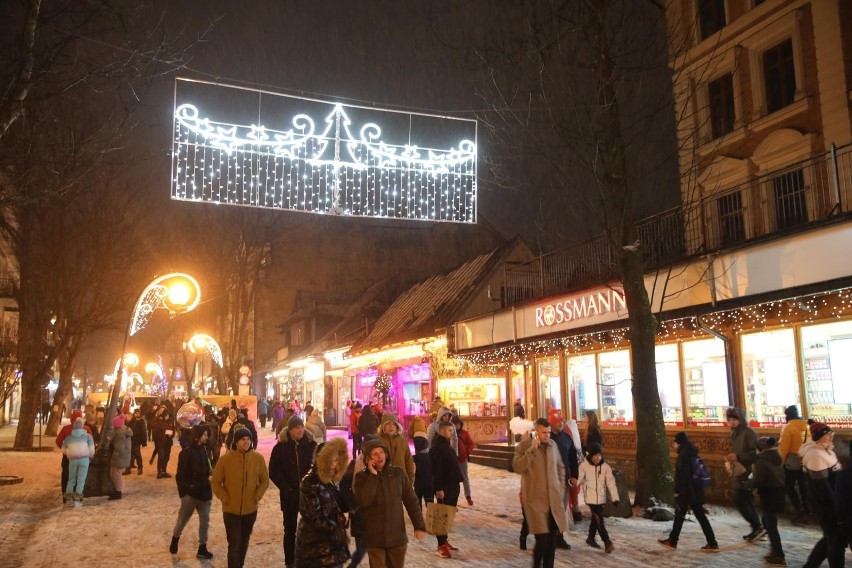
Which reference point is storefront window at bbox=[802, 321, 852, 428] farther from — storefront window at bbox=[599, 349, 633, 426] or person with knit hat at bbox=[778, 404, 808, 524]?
storefront window at bbox=[599, 349, 633, 426]

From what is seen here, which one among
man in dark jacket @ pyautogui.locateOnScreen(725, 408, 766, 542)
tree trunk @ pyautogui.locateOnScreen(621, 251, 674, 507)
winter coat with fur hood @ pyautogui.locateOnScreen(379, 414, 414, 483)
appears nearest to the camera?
winter coat with fur hood @ pyautogui.locateOnScreen(379, 414, 414, 483)

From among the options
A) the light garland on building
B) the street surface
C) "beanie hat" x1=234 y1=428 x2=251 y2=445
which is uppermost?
the light garland on building

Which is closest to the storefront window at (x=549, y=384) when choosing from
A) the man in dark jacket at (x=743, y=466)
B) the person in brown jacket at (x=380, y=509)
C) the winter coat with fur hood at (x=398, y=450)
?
the man in dark jacket at (x=743, y=466)

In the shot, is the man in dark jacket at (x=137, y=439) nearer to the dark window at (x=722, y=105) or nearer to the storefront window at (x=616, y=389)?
the storefront window at (x=616, y=389)

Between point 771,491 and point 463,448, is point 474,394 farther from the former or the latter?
point 771,491

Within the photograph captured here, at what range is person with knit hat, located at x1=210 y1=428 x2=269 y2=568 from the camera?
7.62 metres

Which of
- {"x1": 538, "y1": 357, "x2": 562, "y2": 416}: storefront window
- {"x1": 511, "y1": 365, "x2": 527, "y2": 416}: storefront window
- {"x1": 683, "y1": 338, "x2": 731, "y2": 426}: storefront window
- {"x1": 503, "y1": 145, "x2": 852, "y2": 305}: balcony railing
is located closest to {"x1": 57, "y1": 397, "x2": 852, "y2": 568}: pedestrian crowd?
{"x1": 683, "y1": 338, "x2": 731, "y2": 426}: storefront window

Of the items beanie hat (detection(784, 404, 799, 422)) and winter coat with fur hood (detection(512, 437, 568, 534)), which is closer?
winter coat with fur hood (detection(512, 437, 568, 534))

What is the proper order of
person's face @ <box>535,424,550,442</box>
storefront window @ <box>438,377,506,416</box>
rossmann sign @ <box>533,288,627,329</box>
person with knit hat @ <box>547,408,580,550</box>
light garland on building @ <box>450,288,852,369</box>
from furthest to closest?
1. storefront window @ <box>438,377,506,416</box>
2. rossmann sign @ <box>533,288,627,329</box>
3. light garland on building @ <box>450,288,852,369</box>
4. person with knit hat @ <box>547,408,580,550</box>
5. person's face @ <box>535,424,550,442</box>

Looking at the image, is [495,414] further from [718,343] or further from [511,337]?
[718,343]

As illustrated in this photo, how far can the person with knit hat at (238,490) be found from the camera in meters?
7.62

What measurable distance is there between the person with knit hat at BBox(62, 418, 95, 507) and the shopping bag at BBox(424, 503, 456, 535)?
8302mm

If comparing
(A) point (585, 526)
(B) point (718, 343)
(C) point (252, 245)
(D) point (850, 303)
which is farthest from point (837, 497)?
(C) point (252, 245)

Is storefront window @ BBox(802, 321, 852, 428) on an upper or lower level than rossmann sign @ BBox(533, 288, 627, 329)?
lower
